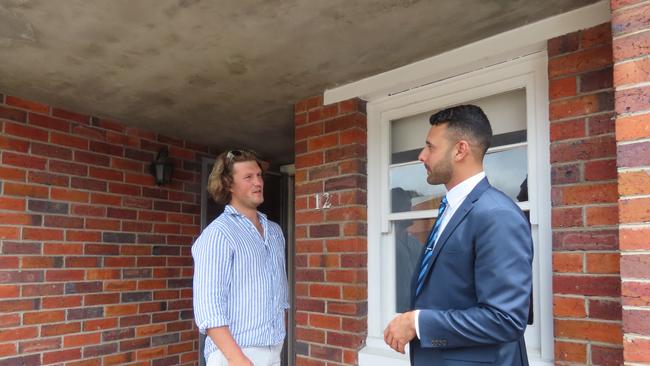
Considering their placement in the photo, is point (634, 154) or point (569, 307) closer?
point (634, 154)

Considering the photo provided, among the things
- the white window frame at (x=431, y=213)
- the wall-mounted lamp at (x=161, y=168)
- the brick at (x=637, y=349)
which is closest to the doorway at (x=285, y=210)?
the wall-mounted lamp at (x=161, y=168)

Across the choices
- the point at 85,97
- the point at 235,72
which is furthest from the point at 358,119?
the point at 85,97

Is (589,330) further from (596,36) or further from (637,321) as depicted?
(596,36)

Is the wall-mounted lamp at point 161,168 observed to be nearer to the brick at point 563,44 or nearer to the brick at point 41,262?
the brick at point 41,262

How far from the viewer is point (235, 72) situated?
2840mm

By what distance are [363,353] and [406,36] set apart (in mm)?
1759

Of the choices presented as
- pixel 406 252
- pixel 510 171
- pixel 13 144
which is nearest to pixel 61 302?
pixel 13 144

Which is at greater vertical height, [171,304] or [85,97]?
[85,97]

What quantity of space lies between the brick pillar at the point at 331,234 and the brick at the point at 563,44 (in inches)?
46.5

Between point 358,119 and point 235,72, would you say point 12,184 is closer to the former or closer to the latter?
point 235,72

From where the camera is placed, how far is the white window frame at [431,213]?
2.22 m

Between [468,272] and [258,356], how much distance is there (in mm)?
1145

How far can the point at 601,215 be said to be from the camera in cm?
197

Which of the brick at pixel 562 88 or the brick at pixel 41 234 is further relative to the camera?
the brick at pixel 41 234
